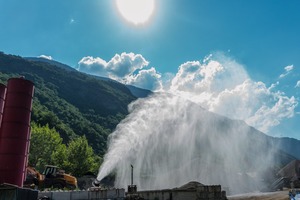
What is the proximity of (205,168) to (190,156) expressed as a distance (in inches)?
398

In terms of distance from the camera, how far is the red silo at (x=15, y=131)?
715 inches

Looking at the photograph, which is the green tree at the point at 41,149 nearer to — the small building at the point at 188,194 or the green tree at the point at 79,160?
the green tree at the point at 79,160

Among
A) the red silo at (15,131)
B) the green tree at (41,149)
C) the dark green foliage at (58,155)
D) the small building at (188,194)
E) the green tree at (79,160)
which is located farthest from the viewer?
the green tree at (79,160)

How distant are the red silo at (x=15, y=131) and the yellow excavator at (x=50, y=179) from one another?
14870 mm

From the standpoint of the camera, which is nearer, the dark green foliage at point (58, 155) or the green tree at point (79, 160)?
the dark green foliage at point (58, 155)

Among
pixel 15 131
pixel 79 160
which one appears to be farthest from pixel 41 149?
pixel 15 131

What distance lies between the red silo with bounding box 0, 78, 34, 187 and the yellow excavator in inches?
585

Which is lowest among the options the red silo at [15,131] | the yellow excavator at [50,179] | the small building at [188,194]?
the small building at [188,194]

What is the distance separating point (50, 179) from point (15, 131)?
1738 centimetres

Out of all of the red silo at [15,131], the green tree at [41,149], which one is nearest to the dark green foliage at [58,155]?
the green tree at [41,149]

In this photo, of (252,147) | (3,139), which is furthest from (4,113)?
(252,147)

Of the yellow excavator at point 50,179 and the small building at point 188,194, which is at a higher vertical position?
the yellow excavator at point 50,179

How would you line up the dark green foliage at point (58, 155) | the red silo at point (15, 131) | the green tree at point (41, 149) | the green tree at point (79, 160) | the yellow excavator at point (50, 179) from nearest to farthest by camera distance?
the red silo at point (15, 131), the yellow excavator at point (50, 179), the green tree at point (41, 149), the dark green foliage at point (58, 155), the green tree at point (79, 160)

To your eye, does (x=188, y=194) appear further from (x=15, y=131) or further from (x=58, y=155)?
(x=58, y=155)
